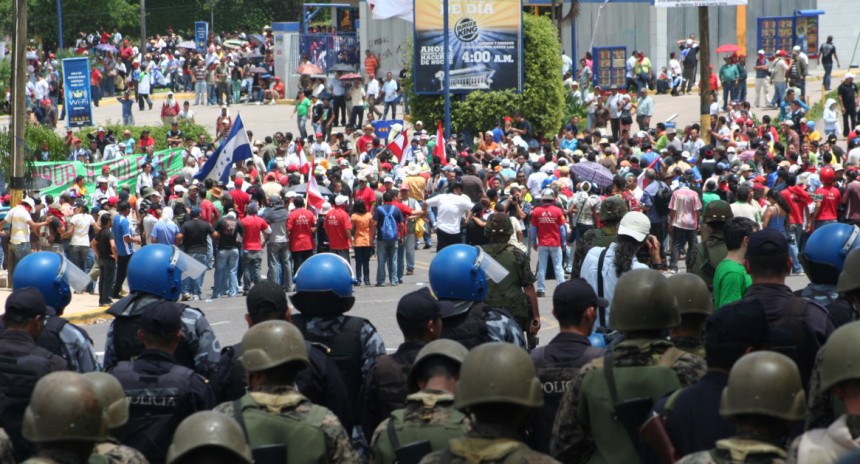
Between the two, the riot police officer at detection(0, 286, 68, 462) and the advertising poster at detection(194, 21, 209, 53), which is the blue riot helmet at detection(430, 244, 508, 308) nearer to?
the riot police officer at detection(0, 286, 68, 462)

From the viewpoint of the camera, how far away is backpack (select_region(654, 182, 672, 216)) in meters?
17.9

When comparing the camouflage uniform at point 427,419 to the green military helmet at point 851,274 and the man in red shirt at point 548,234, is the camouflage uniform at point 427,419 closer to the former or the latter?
the green military helmet at point 851,274

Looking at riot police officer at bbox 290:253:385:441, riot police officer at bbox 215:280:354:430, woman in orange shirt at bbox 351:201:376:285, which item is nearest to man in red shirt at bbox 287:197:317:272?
woman in orange shirt at bbox 351:201:376:285

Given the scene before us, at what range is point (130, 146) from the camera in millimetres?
30391

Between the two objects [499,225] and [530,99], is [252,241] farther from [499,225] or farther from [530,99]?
[530,99]

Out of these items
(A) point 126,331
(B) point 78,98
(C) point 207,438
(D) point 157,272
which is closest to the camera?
(C) point 207,438

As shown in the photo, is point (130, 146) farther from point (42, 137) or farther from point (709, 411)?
point (709, 411)

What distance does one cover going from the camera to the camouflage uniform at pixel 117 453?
4.29 m

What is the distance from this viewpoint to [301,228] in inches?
699

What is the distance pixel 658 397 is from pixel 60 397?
230 cm

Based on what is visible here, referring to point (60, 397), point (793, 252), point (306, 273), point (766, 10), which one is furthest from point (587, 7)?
point (60, 397)

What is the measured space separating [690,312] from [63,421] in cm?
282

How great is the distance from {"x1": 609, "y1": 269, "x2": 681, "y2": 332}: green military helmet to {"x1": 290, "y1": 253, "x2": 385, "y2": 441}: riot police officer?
1612 millimetres

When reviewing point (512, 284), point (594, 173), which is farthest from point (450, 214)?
point (512, 284)
